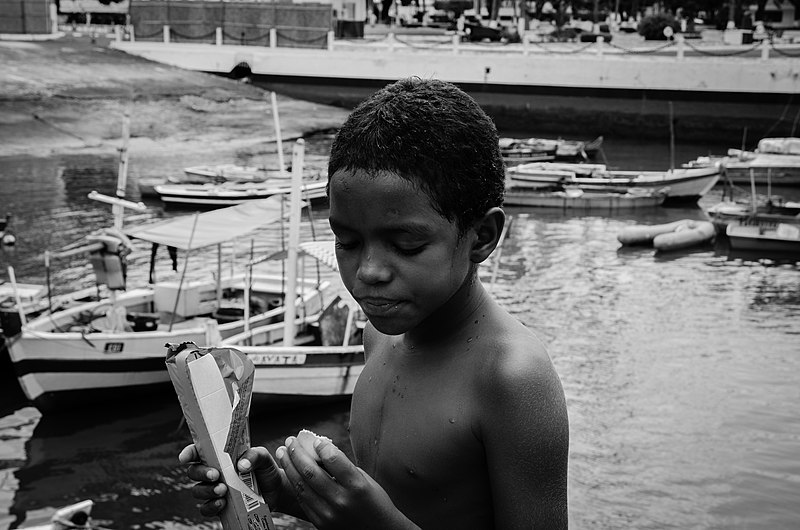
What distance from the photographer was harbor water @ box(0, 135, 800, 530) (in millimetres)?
11391

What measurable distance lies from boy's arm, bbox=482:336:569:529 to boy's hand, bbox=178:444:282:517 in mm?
389

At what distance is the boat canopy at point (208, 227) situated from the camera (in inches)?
531

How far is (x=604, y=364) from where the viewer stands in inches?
625

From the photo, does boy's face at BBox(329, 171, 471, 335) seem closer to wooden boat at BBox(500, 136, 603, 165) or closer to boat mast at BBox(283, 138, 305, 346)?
boat mast at BBox(283, 138, 305, 346)

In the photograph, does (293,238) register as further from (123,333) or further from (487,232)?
(487,232)

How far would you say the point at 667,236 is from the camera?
78.8 feet

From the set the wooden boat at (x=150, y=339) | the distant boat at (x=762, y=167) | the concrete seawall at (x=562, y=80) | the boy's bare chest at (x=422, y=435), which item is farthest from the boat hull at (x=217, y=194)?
the boy's bare chest at (x=422, y=435)

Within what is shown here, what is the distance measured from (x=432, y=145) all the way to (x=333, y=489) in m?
0.59

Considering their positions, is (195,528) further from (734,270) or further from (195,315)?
(734,270)

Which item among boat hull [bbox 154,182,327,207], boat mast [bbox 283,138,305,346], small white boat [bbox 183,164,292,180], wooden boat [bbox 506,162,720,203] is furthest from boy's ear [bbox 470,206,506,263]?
wooden boat [bbox 506,162,720,203]

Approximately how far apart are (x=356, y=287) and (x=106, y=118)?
35.3m

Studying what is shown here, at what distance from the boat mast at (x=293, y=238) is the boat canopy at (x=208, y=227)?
3.83ft

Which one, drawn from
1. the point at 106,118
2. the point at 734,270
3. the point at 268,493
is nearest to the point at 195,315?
the point at 734,270

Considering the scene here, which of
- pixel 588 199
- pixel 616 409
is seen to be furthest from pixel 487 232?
pixel 588 199
